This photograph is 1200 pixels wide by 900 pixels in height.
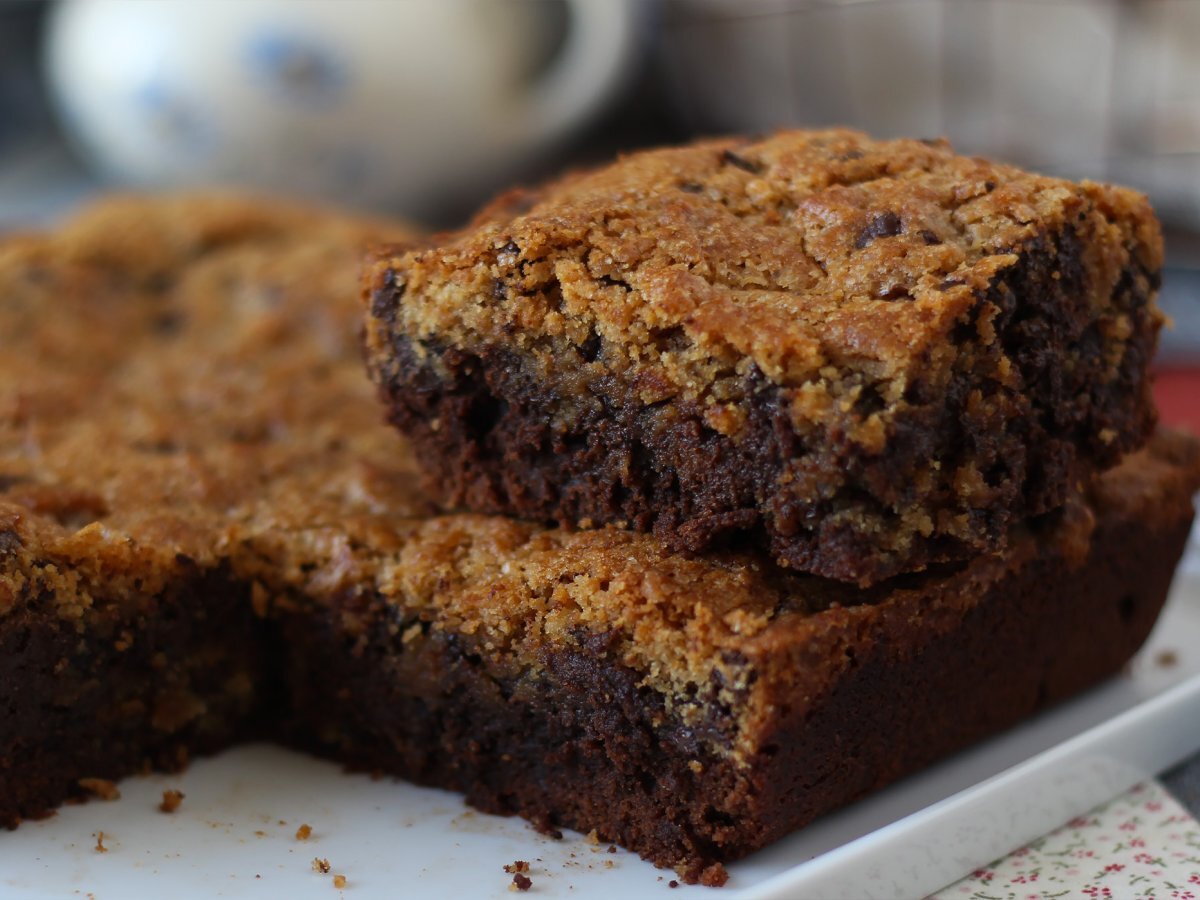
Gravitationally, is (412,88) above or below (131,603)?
above

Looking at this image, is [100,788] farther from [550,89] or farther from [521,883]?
[550,89]

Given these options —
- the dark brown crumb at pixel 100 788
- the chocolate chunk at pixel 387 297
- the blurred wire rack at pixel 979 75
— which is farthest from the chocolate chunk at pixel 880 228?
the blurred wire rack at pixel 979 75

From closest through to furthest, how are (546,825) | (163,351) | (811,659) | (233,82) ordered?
(811,659)
(546,825)
(163,351)
(233,82)

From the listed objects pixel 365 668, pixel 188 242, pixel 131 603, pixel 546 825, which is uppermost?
pixel 188 242

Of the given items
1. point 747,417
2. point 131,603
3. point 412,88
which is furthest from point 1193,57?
point 131,603

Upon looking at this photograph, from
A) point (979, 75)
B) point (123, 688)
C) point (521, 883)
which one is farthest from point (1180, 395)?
point (123, 688)

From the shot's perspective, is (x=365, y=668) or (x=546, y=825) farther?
(x=365, y=668)

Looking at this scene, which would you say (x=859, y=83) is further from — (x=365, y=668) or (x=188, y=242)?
(x=365, y=668)
